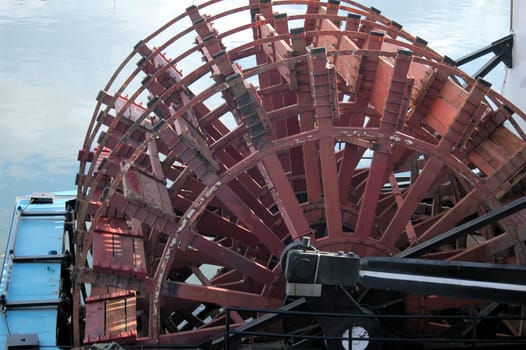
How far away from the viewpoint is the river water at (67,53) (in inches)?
504

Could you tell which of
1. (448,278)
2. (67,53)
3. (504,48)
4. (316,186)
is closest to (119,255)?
(316,186)

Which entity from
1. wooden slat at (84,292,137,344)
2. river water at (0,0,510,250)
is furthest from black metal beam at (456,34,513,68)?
river water at (0,0,510,250)

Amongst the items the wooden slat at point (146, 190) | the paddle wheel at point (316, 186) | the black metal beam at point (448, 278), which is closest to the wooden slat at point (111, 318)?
the paddle wheel at point (316, 186)

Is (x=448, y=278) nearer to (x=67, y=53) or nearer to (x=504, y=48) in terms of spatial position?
(x=504, y=48)

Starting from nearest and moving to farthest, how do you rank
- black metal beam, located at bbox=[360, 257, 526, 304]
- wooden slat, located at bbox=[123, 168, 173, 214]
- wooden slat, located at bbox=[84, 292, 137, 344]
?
black metal beam, located at bbox=[360, 257, 526, 304], wooden slat, located at bbox=[84, 292, 137, 344], wooden slat, located at bbox=[123, 168, 173, 214]

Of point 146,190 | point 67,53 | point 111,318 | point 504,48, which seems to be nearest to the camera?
point 111,318

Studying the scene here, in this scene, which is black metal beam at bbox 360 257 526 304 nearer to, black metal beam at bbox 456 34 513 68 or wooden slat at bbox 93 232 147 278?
wooden slat at bbox 93 232 147 278

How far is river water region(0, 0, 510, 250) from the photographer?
42.0 feet

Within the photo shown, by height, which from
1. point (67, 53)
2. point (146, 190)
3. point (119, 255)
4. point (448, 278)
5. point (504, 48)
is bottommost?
point (448, 278)

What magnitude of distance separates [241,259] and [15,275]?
2.25 m

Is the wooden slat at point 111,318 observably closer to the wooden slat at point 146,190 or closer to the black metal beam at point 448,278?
the wooden slat at point 146,190

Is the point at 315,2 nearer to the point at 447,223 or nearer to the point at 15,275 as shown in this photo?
the point at 447,223

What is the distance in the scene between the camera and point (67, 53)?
18172 millimetres

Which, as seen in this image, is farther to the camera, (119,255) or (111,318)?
(119,255)
